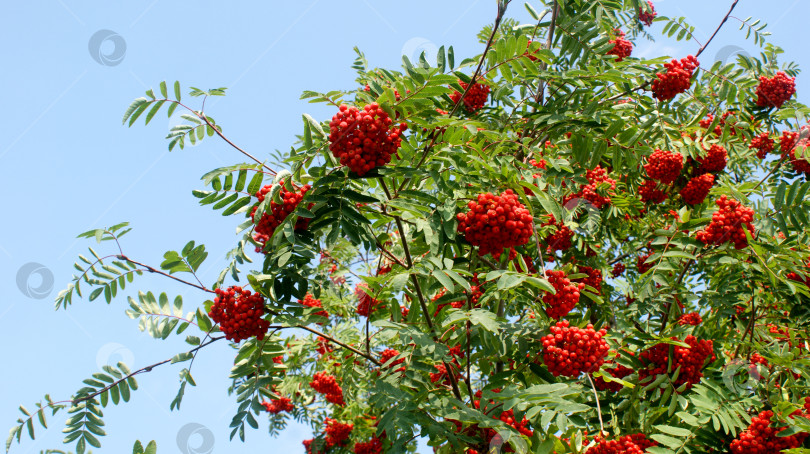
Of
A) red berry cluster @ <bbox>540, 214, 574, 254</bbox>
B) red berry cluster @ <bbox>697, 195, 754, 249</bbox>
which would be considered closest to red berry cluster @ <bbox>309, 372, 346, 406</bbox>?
red berry cluster @ <bbox>540, 214, 574, 254</bbox>

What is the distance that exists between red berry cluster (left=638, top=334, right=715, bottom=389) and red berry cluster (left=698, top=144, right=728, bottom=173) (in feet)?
7.84

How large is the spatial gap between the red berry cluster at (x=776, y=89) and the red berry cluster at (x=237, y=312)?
581cm

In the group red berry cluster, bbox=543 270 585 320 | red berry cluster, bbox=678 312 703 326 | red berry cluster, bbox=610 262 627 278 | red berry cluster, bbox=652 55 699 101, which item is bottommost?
red berry cluster, bbox=678 312 703 326

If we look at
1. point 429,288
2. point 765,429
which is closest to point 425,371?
point 429,288

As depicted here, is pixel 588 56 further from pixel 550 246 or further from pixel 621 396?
pixel 621 396

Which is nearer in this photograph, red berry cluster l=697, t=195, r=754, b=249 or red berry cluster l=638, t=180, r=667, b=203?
red berry cluster l=697, t=195, r=754, b=249

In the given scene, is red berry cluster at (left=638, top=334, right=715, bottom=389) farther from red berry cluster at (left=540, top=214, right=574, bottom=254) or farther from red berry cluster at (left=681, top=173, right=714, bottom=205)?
red berry cluster at (left=681, top=173, right=714, bottom=205)

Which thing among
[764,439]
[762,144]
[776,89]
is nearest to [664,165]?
[762,144]

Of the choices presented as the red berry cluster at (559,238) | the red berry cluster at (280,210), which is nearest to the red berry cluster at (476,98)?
the red berry cluster at (559,238)

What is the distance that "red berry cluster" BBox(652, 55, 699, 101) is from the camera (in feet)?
15.1

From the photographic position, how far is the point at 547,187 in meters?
4.26

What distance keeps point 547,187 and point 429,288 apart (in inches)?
58.4

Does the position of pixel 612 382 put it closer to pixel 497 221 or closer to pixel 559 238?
pixel 559 238

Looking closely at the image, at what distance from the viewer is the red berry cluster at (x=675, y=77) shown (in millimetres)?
4617
